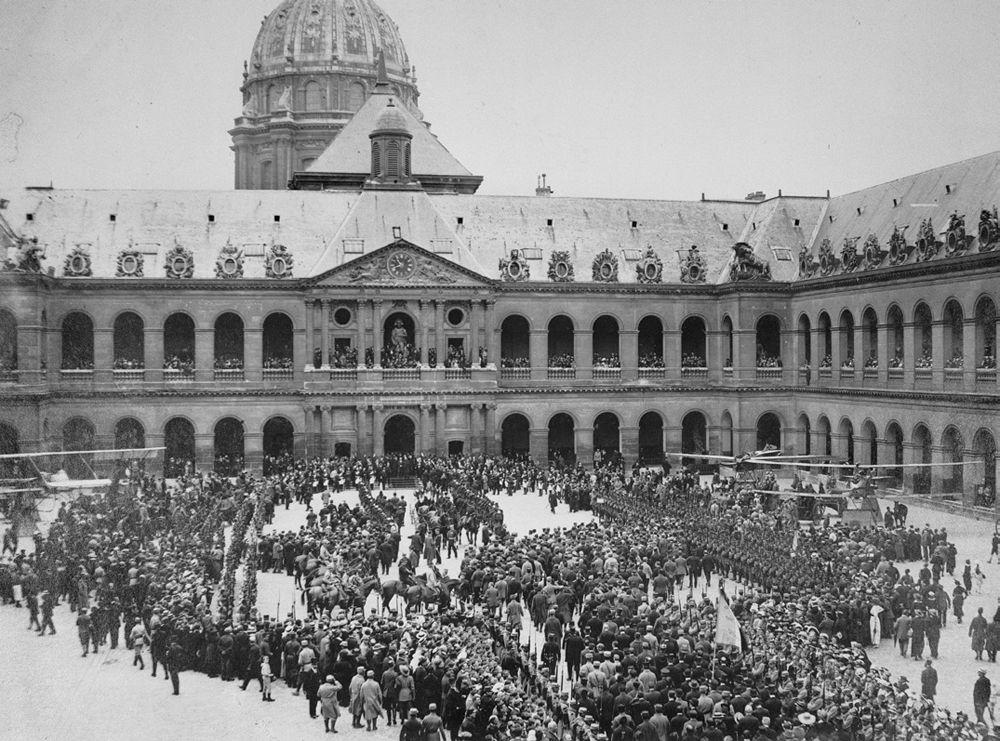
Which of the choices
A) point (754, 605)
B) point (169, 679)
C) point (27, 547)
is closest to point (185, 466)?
point (27, 547)

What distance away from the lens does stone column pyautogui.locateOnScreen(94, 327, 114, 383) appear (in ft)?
175

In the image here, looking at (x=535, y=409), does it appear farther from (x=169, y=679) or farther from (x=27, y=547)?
(x=169, y=679)

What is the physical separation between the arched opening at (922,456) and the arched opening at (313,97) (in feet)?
161

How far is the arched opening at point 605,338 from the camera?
59688mm

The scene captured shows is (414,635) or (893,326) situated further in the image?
(893,326)

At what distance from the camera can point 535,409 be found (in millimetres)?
57312

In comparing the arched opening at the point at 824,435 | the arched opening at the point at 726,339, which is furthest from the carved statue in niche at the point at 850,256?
the arched opening at the point at 824,435

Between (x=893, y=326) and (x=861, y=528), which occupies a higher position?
(x=893, y=326)

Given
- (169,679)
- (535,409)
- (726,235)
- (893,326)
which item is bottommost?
(169,679)

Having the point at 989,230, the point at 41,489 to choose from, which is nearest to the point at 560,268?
the point at 989,230

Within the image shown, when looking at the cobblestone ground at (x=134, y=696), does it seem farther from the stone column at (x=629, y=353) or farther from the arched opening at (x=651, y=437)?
the arched opening at (x=651, y=437)

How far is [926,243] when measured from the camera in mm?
46031

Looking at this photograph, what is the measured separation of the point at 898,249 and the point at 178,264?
33.6 metres

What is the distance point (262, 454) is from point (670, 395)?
70.3ft
